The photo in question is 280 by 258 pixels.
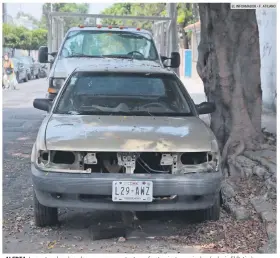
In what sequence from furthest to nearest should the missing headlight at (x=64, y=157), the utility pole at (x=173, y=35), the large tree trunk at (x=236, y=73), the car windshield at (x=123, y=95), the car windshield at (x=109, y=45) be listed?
1. the utility pole at (x=173, y=35)
2. the car windshield at (x=109, y=45)
3. the large tree trunk at (x=236, y=73)
4. the car windshield at (x=123, y=95)
5. the missing headlight at (x=64, y=157)

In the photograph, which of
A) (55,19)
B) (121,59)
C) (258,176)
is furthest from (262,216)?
(55,19)

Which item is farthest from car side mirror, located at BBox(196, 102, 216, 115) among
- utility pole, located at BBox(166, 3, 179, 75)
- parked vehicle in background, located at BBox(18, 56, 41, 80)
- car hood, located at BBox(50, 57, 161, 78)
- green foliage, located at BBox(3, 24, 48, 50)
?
green foliage, located at BBox(3, 24, 48, 50)

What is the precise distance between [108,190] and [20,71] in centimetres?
2334

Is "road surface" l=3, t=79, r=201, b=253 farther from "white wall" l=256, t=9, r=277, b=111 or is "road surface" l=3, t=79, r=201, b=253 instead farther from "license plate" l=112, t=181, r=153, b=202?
"white wall" l=256, t=9, r=277, b=111

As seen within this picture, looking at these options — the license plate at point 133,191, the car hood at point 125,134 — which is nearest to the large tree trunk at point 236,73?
the car hood at point 125,134

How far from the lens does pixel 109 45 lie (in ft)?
33.0

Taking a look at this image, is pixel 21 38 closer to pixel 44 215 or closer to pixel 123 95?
pixel 123 95

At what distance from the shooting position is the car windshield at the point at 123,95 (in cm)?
586

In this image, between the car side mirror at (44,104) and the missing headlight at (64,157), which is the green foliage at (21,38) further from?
the missing headlight at (64,157)

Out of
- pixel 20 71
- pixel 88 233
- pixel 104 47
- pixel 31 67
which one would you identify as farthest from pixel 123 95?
pixel 31 67

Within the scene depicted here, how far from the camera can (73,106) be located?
5.89 meters

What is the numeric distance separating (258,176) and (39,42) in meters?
43.8

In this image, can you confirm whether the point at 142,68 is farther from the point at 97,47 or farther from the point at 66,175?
the point at 97,47

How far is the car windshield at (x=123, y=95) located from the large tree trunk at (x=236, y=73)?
1.16 meters
